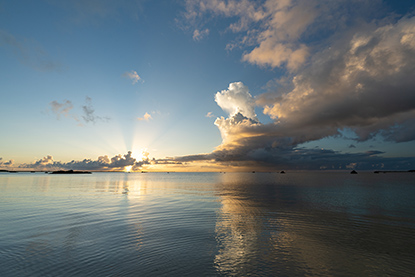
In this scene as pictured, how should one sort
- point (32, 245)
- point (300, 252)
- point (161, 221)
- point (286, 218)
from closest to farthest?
point (300, 252), point (32, 245), point (161, 221), point (286, 218)

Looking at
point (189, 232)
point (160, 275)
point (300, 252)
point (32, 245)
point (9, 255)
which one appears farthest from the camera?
point (189, 232)

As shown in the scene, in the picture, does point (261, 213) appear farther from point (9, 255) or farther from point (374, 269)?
point (9, 255)

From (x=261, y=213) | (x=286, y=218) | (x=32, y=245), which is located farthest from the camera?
(x=261, y=213)

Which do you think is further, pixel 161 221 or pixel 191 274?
pixel 161 221

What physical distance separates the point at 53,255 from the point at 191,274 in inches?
418

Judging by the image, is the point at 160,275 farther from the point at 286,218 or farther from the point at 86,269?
the point at 286,218

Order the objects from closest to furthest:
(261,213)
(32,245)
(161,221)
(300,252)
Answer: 1. (300,252)
2. (32,245)
3. (161,221)
4. (261,213)

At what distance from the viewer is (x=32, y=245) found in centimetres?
1706

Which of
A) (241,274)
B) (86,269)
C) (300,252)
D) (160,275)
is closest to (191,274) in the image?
(160,275)

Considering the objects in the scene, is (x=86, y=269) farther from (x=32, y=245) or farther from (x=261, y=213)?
(x=261, y=213)

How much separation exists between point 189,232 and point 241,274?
391 inches

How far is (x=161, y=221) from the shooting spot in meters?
25.9

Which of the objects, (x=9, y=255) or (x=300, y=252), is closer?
(x=9, y=255)

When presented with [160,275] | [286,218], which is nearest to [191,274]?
[160,275]
